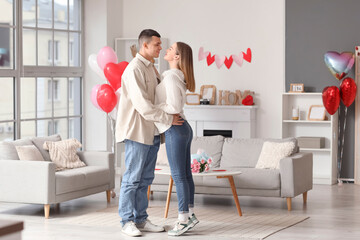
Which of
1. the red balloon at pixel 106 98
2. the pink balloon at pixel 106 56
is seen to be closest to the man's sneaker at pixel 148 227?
the red balloon at pixel 106 98

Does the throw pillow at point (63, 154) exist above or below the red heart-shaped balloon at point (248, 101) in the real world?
below

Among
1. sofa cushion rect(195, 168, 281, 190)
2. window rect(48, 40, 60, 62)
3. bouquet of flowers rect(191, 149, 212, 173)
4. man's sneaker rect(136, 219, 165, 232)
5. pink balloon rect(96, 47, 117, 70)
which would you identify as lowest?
man's sneaker rect(136, 219, 165, 232)

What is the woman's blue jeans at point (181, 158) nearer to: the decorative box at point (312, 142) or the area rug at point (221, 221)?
the area rug at point (221, 221)

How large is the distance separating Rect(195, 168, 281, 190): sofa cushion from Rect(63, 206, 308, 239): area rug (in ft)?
0.97

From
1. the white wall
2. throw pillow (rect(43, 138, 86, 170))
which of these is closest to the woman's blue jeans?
throw pillow (rect(43, 138, 86, 170))

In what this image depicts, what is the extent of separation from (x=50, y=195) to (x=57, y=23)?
377 cm

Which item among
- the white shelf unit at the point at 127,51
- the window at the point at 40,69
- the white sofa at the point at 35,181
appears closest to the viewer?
the white sofa at the point at 35,181

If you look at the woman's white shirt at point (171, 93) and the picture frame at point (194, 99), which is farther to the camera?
the picture frame at point (194, 99)

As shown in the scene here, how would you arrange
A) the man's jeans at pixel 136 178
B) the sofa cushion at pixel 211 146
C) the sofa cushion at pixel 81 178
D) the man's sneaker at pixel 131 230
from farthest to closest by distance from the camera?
the sofa cushion at pixel 211 146 → the sofa cushion at pixel 81 178 → the man's sneaker at pixel 131 230 → the man's jeans at pixel 136 178

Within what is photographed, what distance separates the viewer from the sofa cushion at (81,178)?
21.0 ft

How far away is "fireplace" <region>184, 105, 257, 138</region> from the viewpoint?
9453 mm

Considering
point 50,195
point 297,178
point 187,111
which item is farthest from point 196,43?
point 50,195

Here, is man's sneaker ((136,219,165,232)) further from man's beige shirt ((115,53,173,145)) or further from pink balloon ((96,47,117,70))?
pink balloon ((96,47,117,70))

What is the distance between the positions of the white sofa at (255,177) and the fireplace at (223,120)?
5.94 ft
